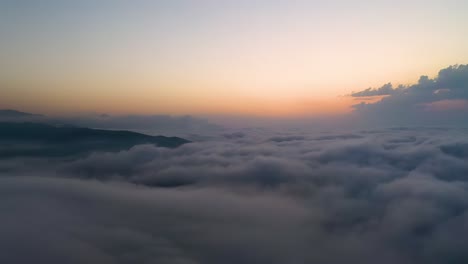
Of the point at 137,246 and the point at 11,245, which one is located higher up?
the point at 11,245

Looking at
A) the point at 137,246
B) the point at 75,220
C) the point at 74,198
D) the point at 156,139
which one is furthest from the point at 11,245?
the point at 156,139

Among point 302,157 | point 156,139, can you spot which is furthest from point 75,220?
point 156,139

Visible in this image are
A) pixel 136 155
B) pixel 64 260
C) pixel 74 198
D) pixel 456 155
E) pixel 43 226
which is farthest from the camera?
Answer: pixel 136 155

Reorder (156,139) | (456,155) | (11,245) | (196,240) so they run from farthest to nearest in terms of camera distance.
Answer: (156,139) → (456,155) → (196,240) → (11,245)

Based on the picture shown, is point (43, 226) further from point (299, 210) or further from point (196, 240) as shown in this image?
point (299, 210)

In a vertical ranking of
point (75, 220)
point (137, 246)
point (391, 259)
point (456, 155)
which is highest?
point (456, 155)

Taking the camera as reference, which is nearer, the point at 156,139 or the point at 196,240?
the point at 196,240
